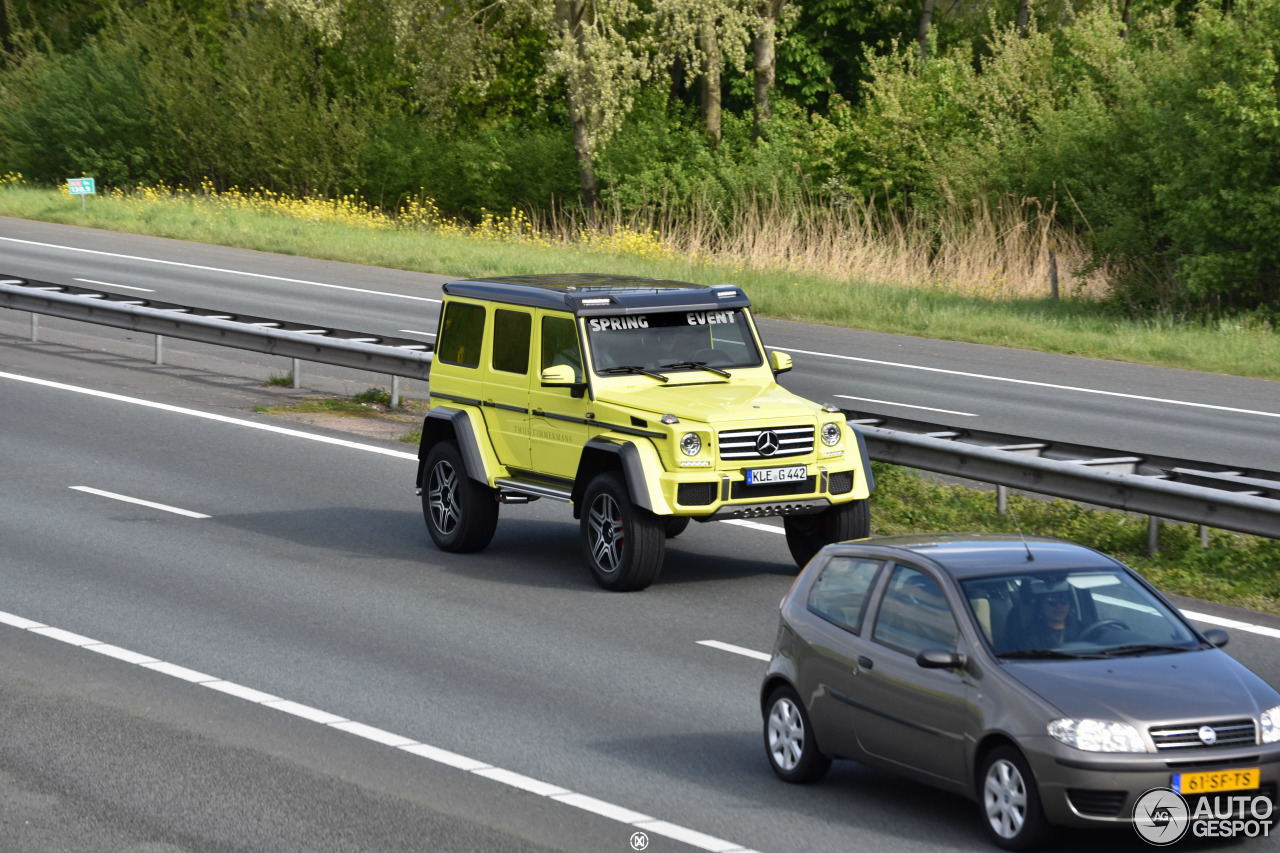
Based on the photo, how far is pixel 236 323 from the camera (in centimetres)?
2192

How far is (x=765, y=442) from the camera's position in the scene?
1198 centimetres

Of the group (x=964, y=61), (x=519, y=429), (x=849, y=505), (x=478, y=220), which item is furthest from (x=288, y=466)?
(x=478, y=220)

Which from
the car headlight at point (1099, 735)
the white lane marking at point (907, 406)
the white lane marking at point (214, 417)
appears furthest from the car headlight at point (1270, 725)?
the white lane marking at point (907, 406)

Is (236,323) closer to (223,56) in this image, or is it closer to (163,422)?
(163,422)

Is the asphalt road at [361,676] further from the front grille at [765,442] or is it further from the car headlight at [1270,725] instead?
the front grille at [765,442]

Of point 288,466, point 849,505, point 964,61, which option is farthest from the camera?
point 964,61

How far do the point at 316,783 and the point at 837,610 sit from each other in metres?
2.59

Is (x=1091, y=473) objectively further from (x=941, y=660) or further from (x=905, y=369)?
(x=905, y=369)

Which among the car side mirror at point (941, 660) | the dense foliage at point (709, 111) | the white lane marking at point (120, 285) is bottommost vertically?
the white lane marking at point (120, 285)

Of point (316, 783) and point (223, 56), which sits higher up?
point (223, 56)

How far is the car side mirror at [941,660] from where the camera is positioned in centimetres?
727

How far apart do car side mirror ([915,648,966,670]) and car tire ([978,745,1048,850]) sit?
16.9 inches

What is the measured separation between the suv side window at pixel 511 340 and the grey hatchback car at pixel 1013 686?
16.5 ft

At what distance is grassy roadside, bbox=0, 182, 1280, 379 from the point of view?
27.0 m
